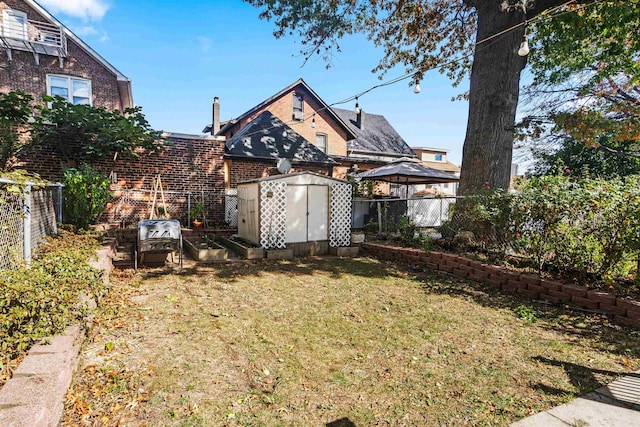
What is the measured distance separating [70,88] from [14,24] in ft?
10.3

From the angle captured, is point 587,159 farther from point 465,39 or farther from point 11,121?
point 11,121

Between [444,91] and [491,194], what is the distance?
29.5 ft

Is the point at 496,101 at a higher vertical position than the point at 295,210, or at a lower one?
higher

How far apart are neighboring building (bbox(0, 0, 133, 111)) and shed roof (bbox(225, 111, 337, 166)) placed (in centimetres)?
763

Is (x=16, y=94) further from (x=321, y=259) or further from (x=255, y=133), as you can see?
(x=321, y=259)

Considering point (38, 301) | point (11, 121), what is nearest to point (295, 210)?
point (38, 301)

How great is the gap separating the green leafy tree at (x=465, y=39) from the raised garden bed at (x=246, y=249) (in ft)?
17.6

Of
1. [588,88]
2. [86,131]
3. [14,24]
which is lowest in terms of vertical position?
[86,131]

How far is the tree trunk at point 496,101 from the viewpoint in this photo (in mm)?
7363

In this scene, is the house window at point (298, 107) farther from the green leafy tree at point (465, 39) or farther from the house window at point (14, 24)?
the house window at point (14, 24)

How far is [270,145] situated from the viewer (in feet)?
44.4

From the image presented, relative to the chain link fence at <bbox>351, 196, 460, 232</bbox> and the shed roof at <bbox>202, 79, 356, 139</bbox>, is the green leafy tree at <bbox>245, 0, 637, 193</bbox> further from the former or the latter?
the shed roof at <bbox>202, 79, 356, 139</bbox>

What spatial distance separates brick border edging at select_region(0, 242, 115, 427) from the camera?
1733 mm

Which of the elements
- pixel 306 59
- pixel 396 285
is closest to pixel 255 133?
pixel 306 59
